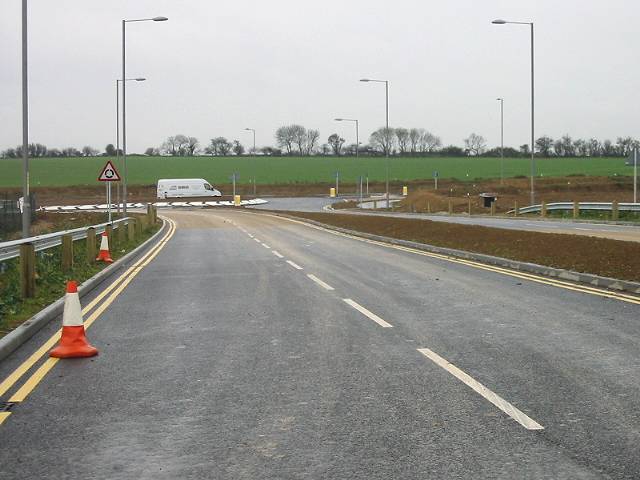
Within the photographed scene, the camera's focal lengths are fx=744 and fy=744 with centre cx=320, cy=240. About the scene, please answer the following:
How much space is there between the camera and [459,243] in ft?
73.6

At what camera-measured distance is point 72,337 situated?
7.84 metres

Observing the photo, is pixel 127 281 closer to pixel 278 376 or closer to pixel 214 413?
pixel 278 376

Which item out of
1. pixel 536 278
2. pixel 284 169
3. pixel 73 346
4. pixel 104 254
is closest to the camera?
pixel 73 346

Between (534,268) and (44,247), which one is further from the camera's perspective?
(534,268)

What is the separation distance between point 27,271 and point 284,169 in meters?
113

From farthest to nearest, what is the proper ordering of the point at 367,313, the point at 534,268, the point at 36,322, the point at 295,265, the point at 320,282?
the point at 295,265
the point at 534,268
the point at 320,282
the point at 367,313
the point at 36,322

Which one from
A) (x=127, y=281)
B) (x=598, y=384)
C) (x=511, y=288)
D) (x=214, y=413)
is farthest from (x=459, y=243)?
(x=214, y=413)

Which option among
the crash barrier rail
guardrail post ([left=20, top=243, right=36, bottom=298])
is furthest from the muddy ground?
guardrail post ([left=20, top=243, right=36, bottom=298])

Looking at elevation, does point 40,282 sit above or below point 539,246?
below

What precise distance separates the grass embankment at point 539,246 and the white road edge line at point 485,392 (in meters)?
7.21

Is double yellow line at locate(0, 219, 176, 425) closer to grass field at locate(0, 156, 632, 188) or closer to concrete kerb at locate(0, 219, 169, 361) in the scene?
concrete kerb at locate(0, 219, 169, 361)

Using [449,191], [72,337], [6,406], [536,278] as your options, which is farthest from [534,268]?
[449,191]

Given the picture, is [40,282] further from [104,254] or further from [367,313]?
[367,313]

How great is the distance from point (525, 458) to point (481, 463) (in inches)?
11.7
